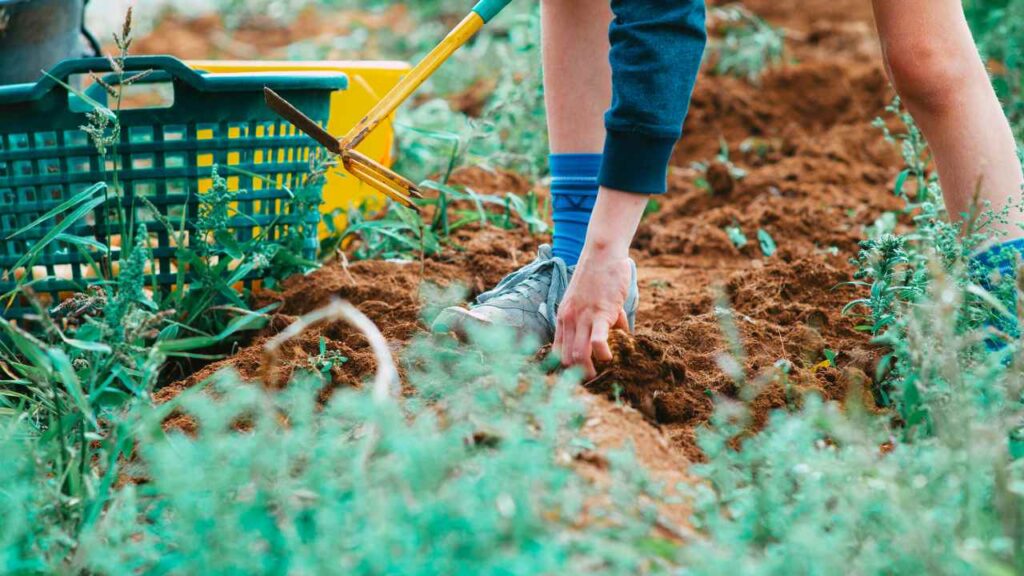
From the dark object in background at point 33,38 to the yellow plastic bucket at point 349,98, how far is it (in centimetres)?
33

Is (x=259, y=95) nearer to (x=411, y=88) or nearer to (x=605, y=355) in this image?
(x=411, y=88)

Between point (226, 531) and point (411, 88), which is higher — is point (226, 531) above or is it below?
below

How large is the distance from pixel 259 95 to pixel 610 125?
0.90 metres

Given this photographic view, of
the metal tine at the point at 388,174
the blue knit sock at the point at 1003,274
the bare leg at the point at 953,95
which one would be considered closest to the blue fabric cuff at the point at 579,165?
the metal tine at the point at 388,174

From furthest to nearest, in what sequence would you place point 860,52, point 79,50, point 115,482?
point 860,52, point 79,50, point 115,482

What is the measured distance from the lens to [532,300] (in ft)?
6.61

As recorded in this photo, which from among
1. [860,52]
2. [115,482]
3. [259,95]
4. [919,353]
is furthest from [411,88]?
[860,52]

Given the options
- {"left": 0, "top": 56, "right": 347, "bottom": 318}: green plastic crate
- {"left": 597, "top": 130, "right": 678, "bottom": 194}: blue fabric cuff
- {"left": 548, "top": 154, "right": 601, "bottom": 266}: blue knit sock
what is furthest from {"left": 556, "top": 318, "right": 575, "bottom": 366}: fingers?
{"left": 0, "top": 56, "right": 347, "bottom": 318}: green plastic crate

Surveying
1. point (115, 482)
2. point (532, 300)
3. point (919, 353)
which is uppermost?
point (919, 353)

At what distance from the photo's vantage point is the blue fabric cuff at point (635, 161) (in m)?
1.64

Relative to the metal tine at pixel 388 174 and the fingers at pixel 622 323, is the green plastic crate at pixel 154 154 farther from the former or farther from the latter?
the fingers at pixel 622 323

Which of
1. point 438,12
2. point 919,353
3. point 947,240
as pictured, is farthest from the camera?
point 438,12

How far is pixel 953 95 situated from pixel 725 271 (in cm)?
100

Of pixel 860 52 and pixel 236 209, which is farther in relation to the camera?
pixel 860 52
